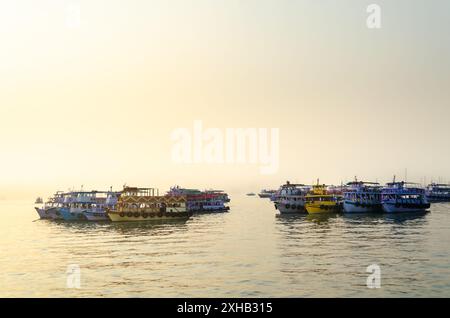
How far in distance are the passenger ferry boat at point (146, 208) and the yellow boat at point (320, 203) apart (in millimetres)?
28349

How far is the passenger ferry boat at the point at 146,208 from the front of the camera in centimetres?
8888

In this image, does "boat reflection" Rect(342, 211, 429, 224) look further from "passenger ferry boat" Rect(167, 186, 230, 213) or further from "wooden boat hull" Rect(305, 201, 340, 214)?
"passenger ferry boat" Rect(167, 186, 230, 213)

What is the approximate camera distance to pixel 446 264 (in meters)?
39.0

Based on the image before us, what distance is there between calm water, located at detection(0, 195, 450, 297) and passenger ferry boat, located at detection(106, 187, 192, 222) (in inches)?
798

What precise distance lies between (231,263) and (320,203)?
222 ft

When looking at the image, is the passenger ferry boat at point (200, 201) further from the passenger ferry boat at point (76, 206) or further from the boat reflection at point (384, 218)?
the boat reflection at point (384, 218)

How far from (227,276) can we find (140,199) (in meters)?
58.0

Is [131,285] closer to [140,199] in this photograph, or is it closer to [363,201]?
[140,199]

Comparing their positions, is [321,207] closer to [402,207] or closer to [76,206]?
[402,207]

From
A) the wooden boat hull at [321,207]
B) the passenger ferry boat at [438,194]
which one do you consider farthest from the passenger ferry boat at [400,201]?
the passenger ferry boat at [438,194]

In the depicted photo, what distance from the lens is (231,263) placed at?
40.8 m

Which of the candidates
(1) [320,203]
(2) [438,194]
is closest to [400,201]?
(1) [320,203]
